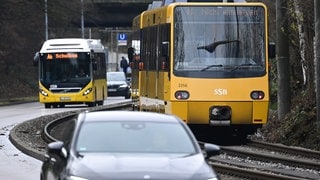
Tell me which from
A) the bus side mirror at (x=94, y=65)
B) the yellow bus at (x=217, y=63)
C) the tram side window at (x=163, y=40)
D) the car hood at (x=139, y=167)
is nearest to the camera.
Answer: the car hood at (x=139, y=167)

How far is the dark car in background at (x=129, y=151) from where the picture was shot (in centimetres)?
850

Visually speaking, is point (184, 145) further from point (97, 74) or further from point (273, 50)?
point (97, 74)

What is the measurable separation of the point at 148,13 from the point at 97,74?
18.1 meters

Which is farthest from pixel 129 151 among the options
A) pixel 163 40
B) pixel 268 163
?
pixel 163 40

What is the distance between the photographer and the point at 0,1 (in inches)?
2160

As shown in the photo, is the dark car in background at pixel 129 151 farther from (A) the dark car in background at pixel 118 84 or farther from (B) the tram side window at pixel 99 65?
(A) the dark car in background at pixel 118 84

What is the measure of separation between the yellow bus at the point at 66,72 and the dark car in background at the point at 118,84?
20.6 m

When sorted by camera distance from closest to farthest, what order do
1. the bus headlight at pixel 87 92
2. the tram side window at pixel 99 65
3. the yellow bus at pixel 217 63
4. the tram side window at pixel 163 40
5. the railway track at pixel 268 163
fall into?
the railway track at pixel 268 163 < the yellow bus at pixel 217 63 < the tram side window at pixel 163 40 < the bus headlight at pixel 87 92 < the tram side window at pixel 99 65

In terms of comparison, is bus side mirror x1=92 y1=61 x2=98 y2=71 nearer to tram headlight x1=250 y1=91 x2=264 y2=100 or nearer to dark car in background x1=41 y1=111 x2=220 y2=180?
tram headlight x1=250 y1=91 x2=264 y2=100

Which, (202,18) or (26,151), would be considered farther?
(202,18)

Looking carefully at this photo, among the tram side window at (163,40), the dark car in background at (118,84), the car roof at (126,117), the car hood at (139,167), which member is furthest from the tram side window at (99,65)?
the car hood at (139,167)

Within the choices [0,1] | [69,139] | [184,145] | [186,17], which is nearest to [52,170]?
[69,139]

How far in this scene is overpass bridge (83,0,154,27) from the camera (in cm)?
6681

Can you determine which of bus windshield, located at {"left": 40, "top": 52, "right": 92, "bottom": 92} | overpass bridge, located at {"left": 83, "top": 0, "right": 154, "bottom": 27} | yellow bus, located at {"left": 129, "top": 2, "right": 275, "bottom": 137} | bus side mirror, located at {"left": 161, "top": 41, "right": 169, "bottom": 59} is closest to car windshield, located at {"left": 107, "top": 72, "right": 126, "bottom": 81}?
overpass bridge, located at {"left": 83, "top": 0, "right": 154, "bottom": 27}
